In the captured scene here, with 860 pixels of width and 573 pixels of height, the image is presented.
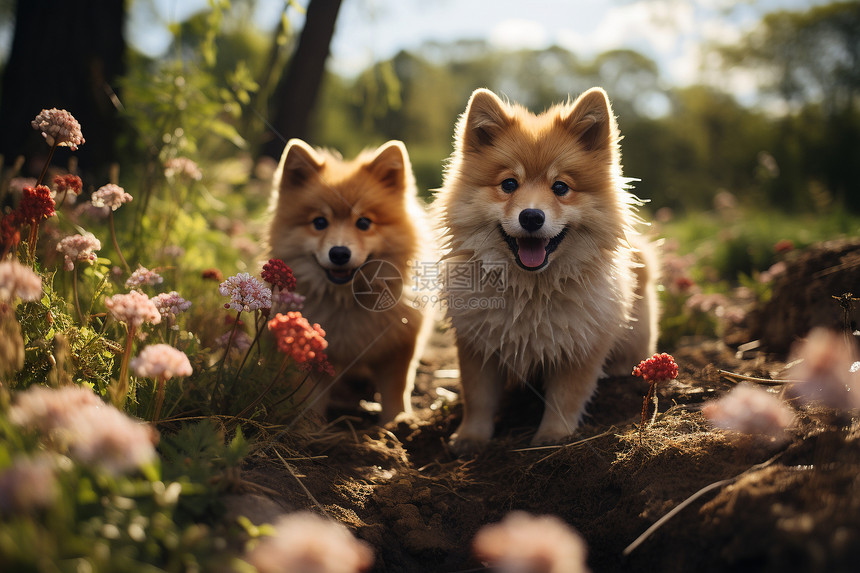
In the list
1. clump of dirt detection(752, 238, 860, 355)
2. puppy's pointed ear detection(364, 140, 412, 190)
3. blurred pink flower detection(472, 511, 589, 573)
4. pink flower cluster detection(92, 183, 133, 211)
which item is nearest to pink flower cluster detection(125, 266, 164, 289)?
pink flower cluster detection(92, 183, 133, 211)

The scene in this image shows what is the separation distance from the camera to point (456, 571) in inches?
71.4

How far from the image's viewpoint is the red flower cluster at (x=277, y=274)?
221 cm

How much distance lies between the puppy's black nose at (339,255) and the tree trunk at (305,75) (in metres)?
1.43

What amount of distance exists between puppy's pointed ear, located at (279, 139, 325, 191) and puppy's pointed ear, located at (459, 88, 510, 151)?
93cm

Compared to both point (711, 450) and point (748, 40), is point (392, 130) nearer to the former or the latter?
point (748, 40)

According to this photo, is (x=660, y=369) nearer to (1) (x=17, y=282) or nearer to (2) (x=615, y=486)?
(2) (x=615, y=486)

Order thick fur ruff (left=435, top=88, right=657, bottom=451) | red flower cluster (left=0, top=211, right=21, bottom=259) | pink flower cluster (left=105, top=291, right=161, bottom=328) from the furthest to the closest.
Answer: thick fur ruff (left=435, top=88, right=657, bottom=451) → red flower cluster (left=0, top=211, right=21, bottom=259) → pink flower cluster (left=105, top=291, right=161, bottom=328)

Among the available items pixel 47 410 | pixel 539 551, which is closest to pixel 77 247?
pixel 47 410

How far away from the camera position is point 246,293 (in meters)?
2.07

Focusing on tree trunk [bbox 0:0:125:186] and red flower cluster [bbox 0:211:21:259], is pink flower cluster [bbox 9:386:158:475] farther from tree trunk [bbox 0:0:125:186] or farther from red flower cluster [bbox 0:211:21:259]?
tree trunk [bbox 0:0:125:186]

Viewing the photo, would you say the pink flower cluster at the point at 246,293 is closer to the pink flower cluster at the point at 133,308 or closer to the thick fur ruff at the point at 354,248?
the pink flower cluster at the point at 133,308

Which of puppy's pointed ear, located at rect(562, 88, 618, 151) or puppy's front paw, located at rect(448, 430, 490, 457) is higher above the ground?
puppy's pointed ear, located at rect(562, 88, 618, 151)

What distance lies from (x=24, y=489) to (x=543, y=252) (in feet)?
6.73

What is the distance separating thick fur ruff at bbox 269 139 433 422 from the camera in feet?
10.2
